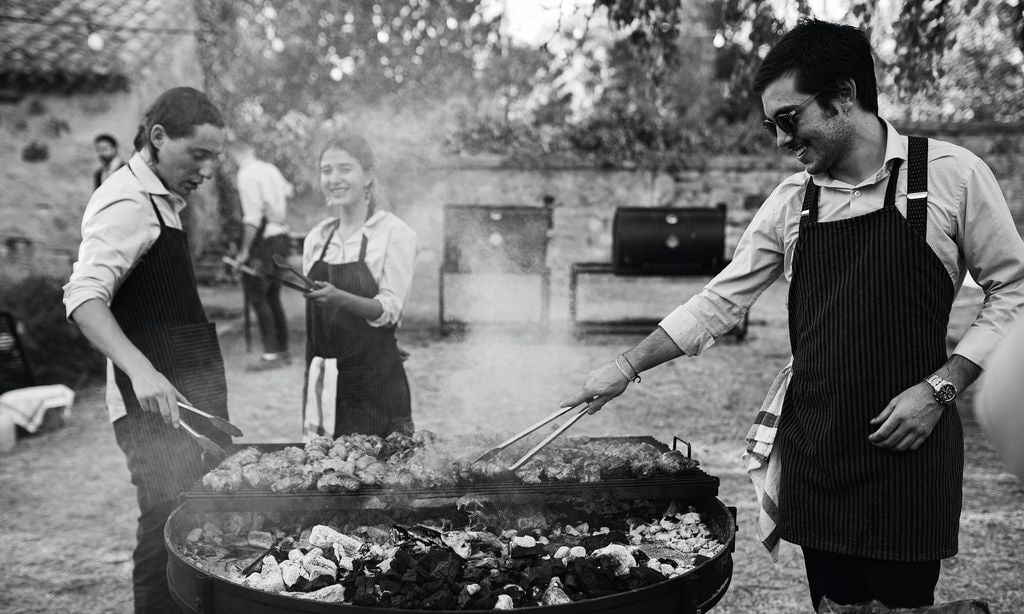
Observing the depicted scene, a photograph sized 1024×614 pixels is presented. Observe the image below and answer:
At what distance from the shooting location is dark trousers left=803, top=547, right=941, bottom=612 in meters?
2.23

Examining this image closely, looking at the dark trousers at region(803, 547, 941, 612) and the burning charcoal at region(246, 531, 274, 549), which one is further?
the burning charcoal at region(246, 531, 274, 549)

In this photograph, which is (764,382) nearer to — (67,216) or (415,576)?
(415,576)

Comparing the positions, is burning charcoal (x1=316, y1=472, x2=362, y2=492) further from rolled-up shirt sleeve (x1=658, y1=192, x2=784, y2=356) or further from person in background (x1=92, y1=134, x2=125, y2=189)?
person in background (x1=92, y1=134, x2=125, y2=189)

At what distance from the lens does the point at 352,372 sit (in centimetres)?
391

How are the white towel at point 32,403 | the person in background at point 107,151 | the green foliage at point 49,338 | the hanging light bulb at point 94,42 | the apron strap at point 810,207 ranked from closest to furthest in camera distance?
the apron strap at point 810,207, the white towel at point 32,403, the green foliage at point 49,338, the person in background at point 107,151, the hanging light bulb at point 94,42

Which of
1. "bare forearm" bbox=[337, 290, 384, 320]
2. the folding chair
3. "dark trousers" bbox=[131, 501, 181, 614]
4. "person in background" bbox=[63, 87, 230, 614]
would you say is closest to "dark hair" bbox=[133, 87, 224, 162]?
"person in background" bbox=[63, 87, 230, 614]

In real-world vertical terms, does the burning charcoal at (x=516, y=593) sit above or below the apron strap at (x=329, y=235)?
below

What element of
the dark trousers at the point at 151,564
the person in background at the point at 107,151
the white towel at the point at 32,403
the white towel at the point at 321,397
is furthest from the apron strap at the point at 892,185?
the person in background at the point at 107,151

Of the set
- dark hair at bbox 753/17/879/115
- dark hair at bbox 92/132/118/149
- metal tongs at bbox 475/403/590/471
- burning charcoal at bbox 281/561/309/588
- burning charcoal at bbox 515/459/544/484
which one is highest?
dark hair at bbox 92/132/118/149

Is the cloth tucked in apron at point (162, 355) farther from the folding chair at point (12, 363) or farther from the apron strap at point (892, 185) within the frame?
the folding chair at point (12, 363)

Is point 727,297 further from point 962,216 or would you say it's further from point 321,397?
point 321,397

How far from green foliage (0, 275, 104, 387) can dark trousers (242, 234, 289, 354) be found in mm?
1893

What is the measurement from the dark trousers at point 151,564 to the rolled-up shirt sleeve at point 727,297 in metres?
2.15

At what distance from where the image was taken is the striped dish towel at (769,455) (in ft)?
8.07
